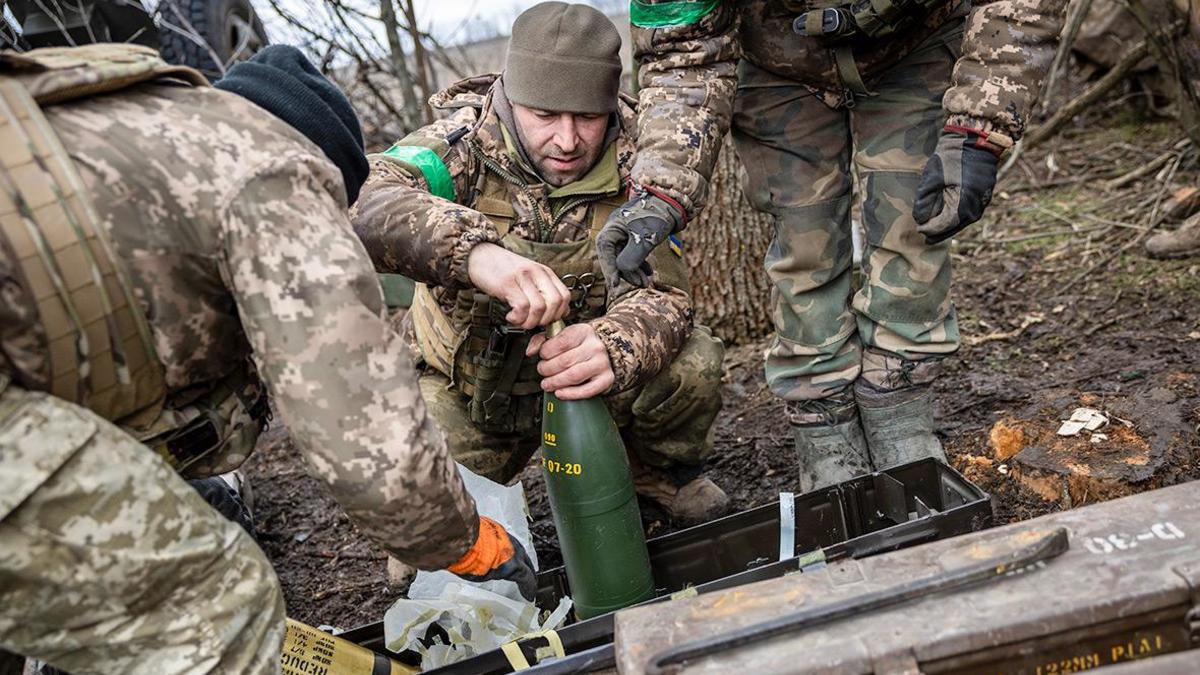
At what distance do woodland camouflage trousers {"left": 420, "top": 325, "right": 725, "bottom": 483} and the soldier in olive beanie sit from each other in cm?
81

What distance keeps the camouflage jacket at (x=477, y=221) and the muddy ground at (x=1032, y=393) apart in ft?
2.71

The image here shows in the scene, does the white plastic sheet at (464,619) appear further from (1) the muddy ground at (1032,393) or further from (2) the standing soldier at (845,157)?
(2) the standing soldier at (845,157)

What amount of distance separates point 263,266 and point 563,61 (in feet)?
4.54

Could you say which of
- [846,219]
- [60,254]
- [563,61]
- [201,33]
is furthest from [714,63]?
[201,33]

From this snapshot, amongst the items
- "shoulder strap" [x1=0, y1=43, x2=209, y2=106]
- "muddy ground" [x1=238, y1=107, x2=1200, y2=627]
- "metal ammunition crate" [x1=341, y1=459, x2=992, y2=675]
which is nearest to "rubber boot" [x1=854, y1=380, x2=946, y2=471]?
"muddy ground" [x1=238, y1=107, x2=1200, y2=627]

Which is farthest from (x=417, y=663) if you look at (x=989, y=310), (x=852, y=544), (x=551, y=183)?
(x=989, y=310)

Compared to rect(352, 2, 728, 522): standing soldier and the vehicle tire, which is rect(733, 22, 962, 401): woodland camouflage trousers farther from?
the vehicle tire

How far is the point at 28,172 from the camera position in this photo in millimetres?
1616

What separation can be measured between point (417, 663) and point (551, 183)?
1.39 meters

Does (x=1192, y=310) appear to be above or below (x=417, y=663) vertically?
below

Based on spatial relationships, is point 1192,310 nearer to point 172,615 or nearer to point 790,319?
point 790,319

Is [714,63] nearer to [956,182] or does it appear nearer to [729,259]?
[956,182]

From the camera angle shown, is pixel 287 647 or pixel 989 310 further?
pixel 989 310

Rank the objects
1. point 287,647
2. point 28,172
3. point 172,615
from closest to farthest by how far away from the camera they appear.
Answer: point 28,172, point 172,615, point 287,647
